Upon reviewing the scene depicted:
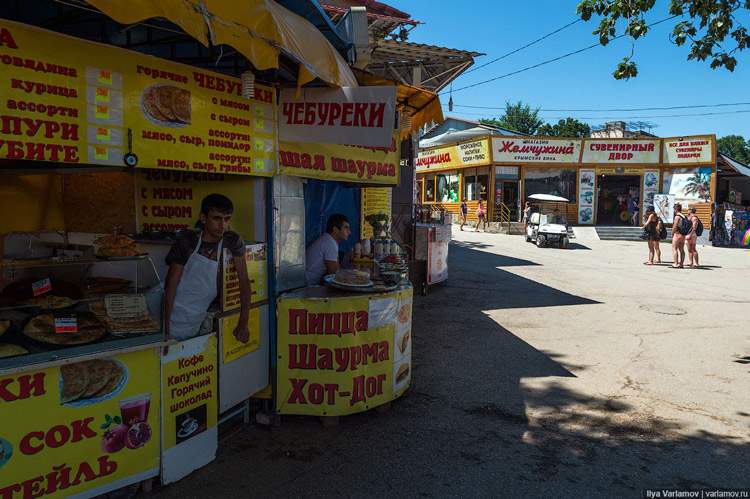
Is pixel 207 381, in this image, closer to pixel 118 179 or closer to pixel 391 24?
pixel 118 179

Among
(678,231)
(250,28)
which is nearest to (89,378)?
(250,28)

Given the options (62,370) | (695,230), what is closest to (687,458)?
(62,370)

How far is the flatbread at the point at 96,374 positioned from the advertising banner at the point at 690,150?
1266 inches

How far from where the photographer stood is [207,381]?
3.87m

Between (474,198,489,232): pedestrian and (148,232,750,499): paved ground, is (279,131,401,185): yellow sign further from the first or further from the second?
(474,198,489,232): pedestrian

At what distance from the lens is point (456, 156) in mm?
32250

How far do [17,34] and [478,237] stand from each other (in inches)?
918

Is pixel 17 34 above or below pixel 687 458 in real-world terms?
above

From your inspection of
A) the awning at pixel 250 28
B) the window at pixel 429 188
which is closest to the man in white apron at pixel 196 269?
the awning at pixel 250 28

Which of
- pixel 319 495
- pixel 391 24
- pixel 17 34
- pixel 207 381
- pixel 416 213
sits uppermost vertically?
pixel 391 24

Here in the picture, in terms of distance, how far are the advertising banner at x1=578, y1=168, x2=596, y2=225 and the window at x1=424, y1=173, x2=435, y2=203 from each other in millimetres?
10434

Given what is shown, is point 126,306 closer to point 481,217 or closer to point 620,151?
point 481,217

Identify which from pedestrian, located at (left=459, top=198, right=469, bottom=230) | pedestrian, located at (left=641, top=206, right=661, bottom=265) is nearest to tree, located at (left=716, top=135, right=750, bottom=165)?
pedestrian, located at (left=459, top=198, right=469, bottom=230)

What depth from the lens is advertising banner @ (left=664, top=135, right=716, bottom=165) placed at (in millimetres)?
27172
